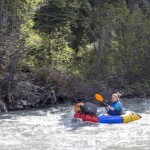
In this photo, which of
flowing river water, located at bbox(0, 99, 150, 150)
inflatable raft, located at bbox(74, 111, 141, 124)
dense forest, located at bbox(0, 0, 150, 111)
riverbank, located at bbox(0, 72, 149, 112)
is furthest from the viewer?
dense forest, located at bbox(0, 0, 150, 111)

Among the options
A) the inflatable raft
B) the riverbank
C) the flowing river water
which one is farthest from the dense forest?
the inflatable raft

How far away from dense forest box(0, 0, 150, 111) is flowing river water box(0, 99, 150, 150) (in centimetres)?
148

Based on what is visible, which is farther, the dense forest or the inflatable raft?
the dense forest

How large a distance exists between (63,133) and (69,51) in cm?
633

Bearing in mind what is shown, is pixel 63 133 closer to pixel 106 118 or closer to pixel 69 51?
pixel 106 118

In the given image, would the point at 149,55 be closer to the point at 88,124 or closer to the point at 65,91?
the point at 65,91

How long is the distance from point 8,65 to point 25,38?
3.88ft

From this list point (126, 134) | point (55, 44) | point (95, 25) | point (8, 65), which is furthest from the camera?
point (95, 25)

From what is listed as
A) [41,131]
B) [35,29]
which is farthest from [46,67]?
[41,131]

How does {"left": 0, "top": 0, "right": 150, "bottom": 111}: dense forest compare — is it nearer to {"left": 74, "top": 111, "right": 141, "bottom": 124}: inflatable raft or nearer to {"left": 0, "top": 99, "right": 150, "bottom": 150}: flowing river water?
{"left": 0, "top": 99, "right": 150, "bottom": 150}: flowing river water

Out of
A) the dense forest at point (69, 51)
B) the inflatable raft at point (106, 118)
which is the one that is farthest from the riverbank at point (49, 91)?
the inflatable raft at point (106, 118)

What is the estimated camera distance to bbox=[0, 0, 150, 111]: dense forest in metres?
15.4

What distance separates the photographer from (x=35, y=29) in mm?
18328

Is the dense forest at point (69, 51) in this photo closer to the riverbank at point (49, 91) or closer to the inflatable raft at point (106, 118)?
the riverbank at point (49, 91)
